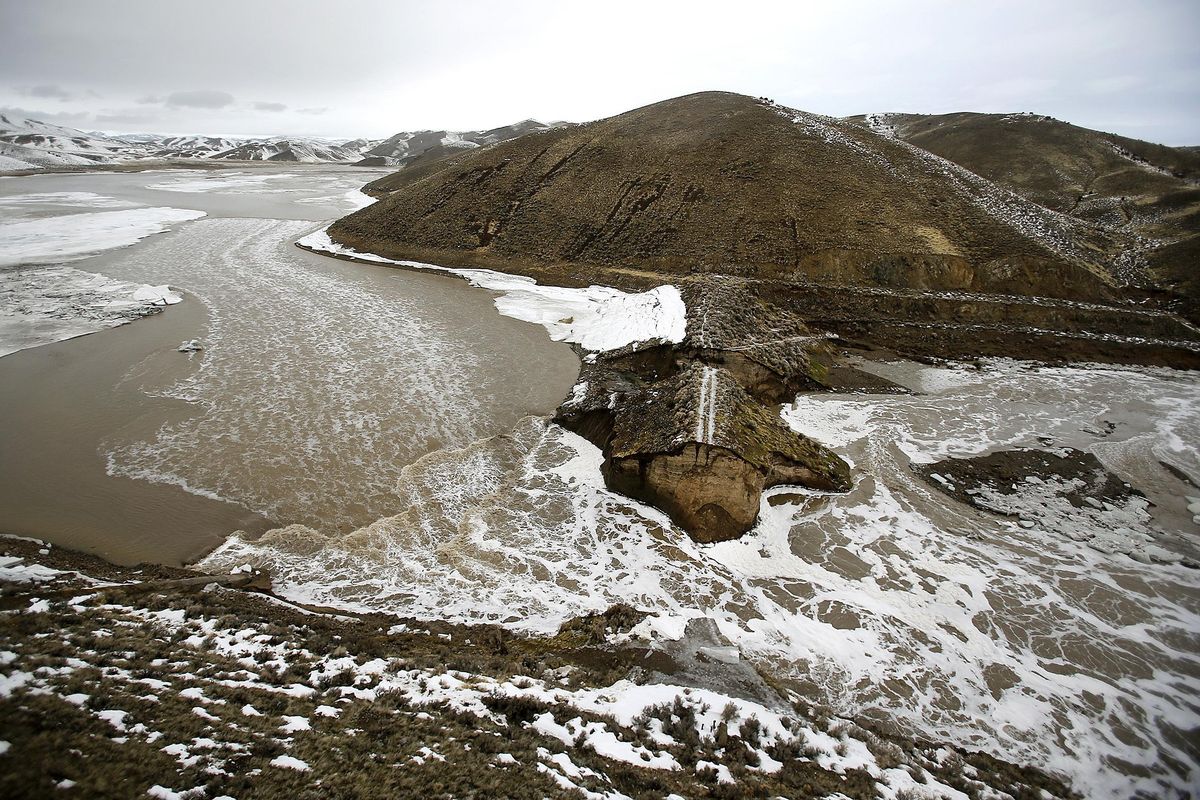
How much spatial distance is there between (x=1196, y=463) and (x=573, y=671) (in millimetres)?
18631

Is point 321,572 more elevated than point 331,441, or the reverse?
point 331,441

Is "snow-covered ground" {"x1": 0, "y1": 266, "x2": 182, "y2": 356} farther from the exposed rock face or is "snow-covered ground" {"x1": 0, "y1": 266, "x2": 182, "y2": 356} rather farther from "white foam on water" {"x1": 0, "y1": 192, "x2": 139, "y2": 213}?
"white foam on water" {"x1": 0, "y1": 192, "x2": 139, "y2": 213}

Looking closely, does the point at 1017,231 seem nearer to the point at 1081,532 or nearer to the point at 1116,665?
the point at 1081,532

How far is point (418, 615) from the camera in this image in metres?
8.52

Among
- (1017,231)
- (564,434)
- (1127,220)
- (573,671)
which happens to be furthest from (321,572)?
(1127,220)

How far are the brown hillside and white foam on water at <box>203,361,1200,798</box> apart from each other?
1582 cm

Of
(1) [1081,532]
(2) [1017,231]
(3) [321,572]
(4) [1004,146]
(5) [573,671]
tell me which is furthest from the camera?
(4) [1004,146]

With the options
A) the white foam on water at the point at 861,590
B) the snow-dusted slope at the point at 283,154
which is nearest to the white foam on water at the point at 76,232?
the white foam on water at the point at 861,590

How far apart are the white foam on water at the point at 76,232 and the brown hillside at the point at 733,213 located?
1632 cm

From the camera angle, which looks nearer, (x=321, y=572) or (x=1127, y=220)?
(x=321, y=572)

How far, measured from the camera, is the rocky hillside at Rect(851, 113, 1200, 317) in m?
27.2

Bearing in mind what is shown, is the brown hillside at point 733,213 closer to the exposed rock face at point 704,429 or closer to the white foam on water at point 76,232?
the exposed rock face at point 704,429

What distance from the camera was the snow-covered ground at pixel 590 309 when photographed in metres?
19.5

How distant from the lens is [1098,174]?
44812 millimetres
